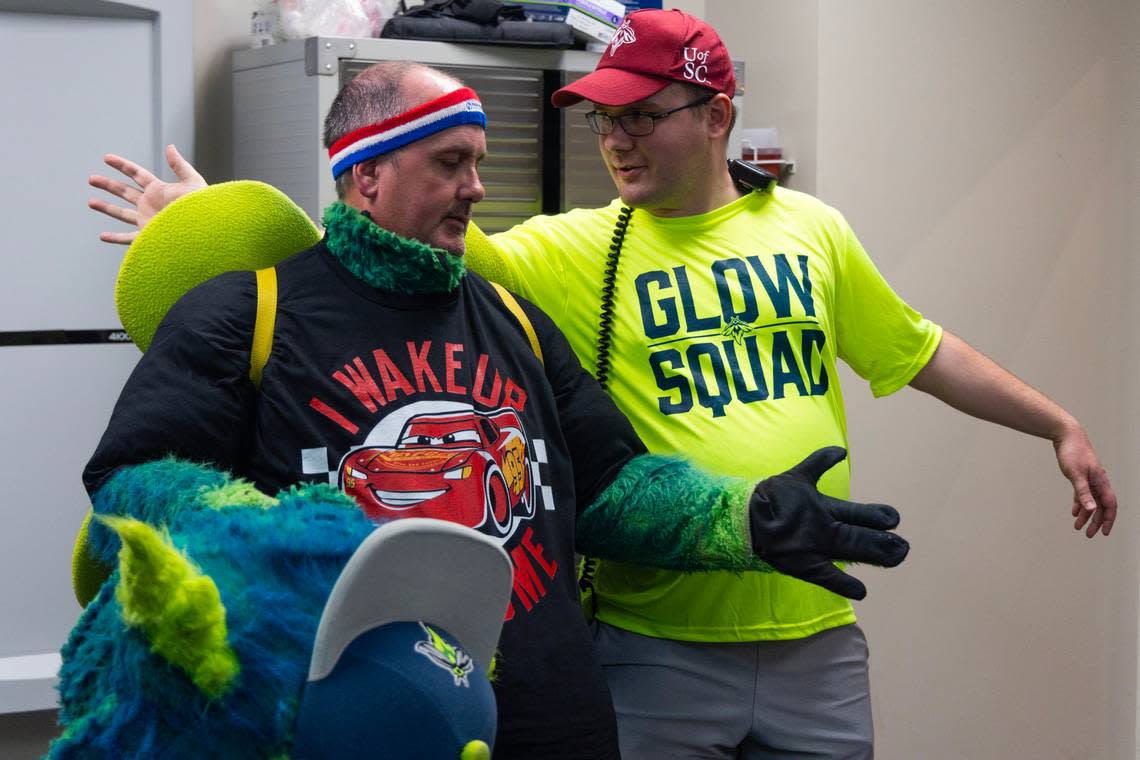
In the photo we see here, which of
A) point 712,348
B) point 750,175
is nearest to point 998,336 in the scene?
point 750,175

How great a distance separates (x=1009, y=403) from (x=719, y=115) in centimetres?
66

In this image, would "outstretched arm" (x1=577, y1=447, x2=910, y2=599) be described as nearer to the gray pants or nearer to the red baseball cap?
the gray pants

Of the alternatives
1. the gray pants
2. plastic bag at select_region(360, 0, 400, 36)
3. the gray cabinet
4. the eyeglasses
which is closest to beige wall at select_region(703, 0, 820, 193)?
plastic bag at select_region(360, 0, 400, 36)

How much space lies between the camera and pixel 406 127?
1.59 m

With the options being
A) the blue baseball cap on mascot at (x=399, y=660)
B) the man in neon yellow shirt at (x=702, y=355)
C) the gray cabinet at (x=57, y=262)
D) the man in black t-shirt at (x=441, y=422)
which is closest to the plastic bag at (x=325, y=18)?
the gray cabinet at (x=57, y=262)

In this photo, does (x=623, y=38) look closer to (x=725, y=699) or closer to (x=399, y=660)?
(x=725, y=699)

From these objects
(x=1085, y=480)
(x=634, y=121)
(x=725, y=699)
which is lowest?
(x=725, y=699)

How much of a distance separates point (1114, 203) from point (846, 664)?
80.3 inches

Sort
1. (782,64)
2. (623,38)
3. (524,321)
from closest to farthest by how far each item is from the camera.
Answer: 1. (524,321)
2. (623,38)
3. (782,64)

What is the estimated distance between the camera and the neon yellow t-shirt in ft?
6.49

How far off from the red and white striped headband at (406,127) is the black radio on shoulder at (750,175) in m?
0.65

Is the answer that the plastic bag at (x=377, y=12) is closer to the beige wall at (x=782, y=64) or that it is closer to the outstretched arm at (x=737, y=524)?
the beige wall at (x=782, y=64)

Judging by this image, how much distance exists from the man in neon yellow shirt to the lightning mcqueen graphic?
0.39 m

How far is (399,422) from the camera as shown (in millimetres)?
1502
